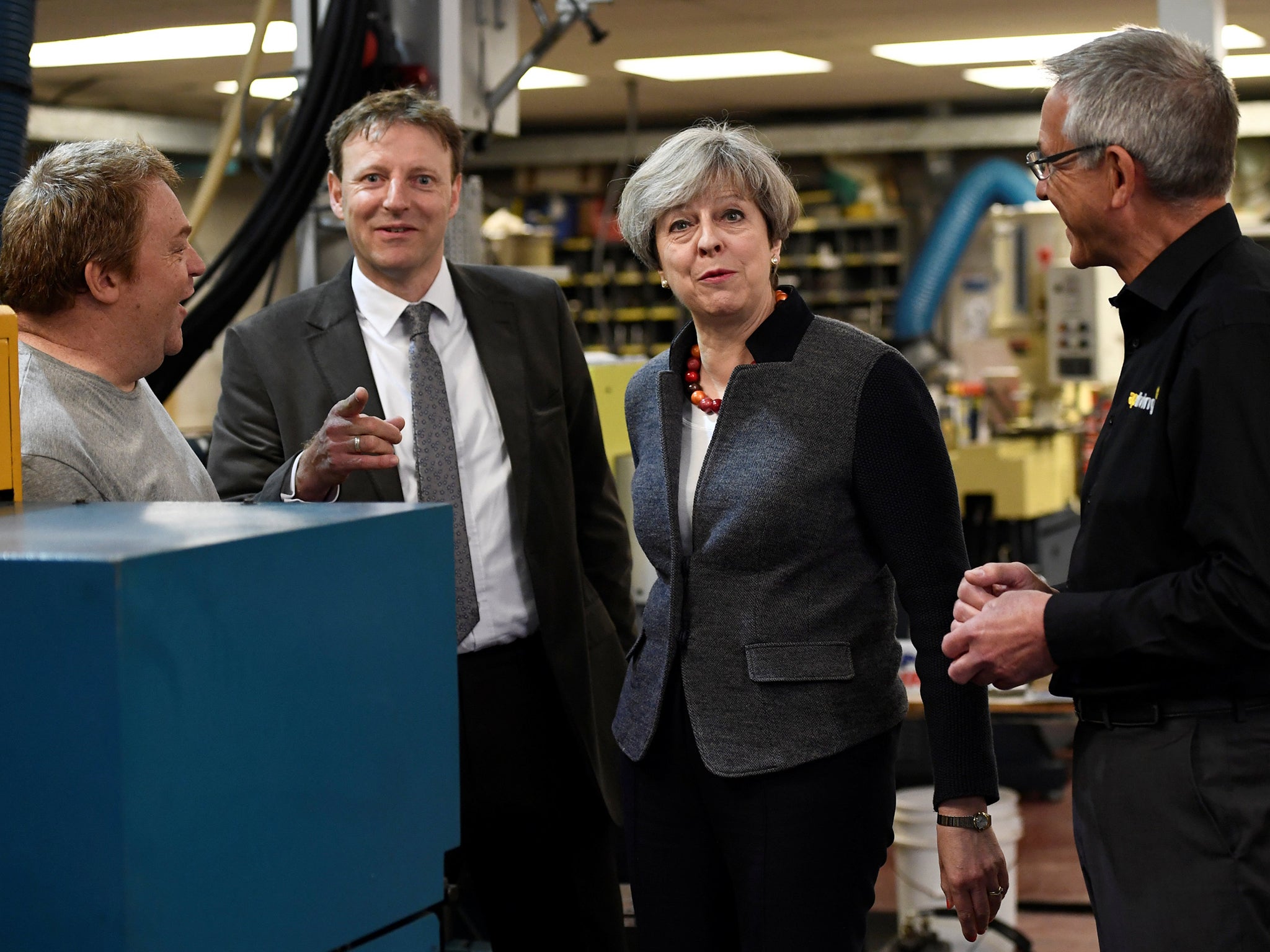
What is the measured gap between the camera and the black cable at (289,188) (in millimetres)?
2748

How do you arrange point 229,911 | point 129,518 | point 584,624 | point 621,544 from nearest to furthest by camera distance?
point 229,911
point 129,518
point 584,624
point 621,544

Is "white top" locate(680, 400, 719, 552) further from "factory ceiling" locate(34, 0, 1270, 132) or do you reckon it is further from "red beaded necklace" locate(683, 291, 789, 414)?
"factory ceiling" locate(34, 0, 1270, 132)

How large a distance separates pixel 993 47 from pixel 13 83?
22.4ft

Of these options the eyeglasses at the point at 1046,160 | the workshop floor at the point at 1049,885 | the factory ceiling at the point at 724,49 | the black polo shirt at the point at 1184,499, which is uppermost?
the factory ceiling at the point at 724,49

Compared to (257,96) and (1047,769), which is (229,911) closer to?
(1047,769)

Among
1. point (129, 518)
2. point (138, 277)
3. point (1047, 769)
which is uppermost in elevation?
point (138, 277)

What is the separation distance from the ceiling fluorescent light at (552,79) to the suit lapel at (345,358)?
6468 mm

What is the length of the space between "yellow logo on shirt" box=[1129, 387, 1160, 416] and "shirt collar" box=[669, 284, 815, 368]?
1.38 ft

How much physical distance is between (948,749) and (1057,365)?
4.51 metres

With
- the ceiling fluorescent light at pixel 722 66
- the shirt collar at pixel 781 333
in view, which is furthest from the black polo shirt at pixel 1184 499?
the ceiling fluorescent light at pixel 722 66

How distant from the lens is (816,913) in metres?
1.58

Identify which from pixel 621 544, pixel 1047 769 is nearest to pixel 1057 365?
pixel 1047 769

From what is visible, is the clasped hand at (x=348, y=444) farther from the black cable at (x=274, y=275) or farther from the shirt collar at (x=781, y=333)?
the black cable at (x=274, y=275)

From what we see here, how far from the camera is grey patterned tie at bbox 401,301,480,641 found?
1941 mm
